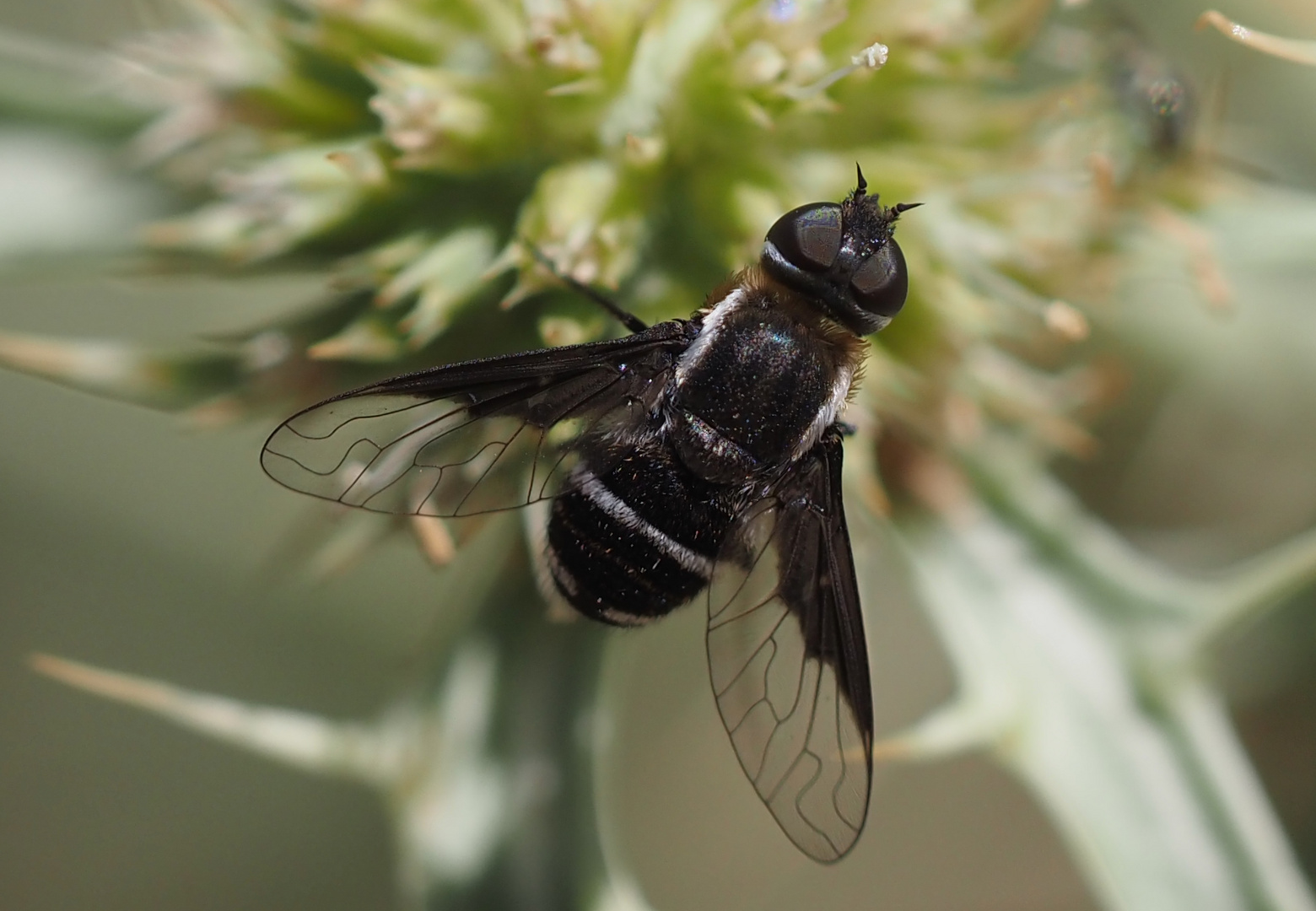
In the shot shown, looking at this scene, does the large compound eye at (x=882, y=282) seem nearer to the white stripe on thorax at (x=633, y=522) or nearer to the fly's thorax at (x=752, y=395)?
the fly's thorax at (x=752, y=395)

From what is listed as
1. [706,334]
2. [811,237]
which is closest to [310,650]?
[706,334]

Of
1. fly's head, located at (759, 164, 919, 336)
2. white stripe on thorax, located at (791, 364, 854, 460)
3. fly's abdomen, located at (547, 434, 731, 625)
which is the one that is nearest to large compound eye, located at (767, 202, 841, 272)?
fly's head, located at (759, 164, 919, 336)

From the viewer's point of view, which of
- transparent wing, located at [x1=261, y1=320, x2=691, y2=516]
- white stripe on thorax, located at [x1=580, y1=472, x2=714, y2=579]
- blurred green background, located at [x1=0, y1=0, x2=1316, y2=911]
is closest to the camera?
transparent wing, located at [x1=261, y1=320, x2=691, y2=516]

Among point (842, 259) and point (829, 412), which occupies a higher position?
point (842, 259)

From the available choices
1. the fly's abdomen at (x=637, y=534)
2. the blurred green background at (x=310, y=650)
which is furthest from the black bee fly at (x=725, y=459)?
the blurred green background at (x=310, y=650)

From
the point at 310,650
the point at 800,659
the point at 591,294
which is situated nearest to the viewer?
the point at 800,659

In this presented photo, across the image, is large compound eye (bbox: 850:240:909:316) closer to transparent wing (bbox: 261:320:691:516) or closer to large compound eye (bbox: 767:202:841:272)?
large compound eye (bbox: 767:202:841:272)

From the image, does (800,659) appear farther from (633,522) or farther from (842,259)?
(842,259)
